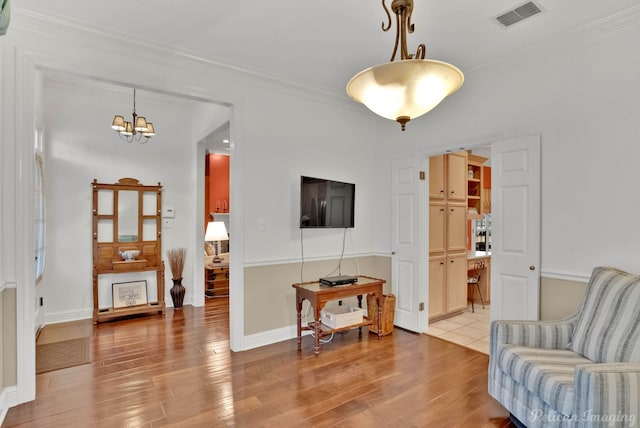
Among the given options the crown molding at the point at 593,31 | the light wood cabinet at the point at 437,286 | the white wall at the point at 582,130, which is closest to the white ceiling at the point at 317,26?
the crown molding at the point at 593,31

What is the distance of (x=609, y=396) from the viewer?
1556mm

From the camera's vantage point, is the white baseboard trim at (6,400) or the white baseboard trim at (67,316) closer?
the white baseboard trim at (6,400)

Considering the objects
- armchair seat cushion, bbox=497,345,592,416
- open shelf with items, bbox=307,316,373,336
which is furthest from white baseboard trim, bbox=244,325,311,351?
armchair seat cushion, bbox=497,345,592,416

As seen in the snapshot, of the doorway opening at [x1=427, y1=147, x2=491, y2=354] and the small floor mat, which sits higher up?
the doorway opening at [x1=427, y1=147, x2=491, y2=354]

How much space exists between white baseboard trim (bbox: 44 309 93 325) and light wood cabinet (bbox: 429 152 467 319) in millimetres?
4374

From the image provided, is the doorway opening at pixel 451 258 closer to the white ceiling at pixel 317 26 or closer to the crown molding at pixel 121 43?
the white ceiling at pixel 317 26

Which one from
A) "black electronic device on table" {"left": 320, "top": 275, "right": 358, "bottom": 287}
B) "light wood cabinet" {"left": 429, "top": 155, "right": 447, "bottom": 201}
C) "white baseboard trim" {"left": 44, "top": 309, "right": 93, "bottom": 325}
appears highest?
"light wood cabinet" {"left": 429, "top": 155, "right": 447, "bottom": 201}

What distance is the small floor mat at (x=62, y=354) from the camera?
3.01 m

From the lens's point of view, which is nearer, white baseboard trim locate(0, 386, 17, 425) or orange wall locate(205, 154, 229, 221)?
white baseboard trim locate(0, 386, 17, 425)

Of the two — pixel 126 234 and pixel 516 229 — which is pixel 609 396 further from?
pixel 126 234

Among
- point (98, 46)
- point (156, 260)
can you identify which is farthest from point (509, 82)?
point (156, 260)

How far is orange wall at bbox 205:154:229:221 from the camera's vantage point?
6199 mm

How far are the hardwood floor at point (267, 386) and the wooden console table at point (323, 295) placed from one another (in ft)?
0.58

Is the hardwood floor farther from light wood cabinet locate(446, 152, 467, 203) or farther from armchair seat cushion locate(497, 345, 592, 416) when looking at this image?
light wood cabinet locate(446, 152, 467, 203)
